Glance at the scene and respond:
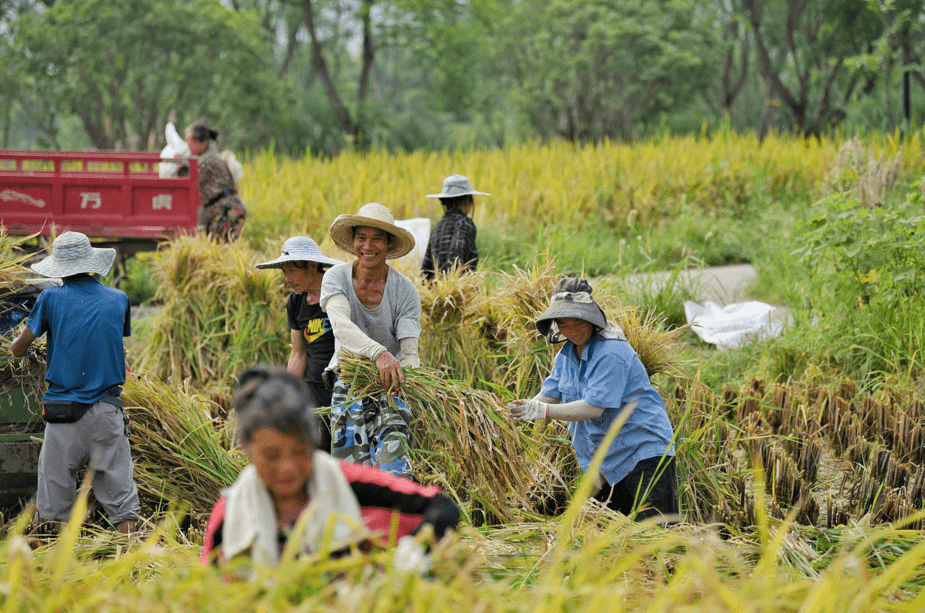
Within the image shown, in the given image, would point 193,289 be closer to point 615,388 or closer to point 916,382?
point 615,388

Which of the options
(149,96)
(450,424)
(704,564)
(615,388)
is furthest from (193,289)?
(149,96)

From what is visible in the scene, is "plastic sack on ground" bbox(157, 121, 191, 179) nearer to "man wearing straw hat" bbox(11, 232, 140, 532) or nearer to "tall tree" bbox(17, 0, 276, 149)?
"man wearing straw hat" bbox(11, 232, 140, 532)

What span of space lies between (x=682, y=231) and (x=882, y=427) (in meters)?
5.01

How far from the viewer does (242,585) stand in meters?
1.52

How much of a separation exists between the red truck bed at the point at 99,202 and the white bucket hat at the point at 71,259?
12.5 ft

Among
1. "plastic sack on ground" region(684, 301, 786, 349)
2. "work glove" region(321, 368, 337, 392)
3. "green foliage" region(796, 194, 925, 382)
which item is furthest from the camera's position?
"plastic sack on ground" region(684, 301, 786, 349)

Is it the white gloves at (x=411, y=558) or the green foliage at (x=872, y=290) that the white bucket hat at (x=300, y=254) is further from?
the green foliage at (x=872, y=290)

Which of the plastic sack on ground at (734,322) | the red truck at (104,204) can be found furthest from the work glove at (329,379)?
the red truck at (104,204)

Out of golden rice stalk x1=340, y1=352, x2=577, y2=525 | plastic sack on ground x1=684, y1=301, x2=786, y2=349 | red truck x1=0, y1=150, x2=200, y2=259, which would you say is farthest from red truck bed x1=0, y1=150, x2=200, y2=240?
golden rice stalk x1=340, y1=352, x2=577, y2=525

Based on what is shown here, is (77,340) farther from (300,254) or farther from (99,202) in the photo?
(99,202)

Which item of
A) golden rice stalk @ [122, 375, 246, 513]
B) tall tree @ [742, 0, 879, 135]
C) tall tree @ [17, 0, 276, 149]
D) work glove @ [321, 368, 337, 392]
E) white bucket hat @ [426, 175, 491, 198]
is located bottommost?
golden rice stalk @ [122, 375, 246, 513]

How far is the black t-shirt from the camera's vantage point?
13.4 feet

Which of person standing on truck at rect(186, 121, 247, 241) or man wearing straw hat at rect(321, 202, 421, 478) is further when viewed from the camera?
person standing on truck at rect(186, 121, 247, 241)

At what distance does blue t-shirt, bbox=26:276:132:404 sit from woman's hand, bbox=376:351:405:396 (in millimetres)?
1332
